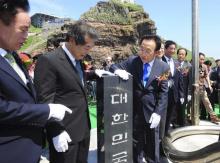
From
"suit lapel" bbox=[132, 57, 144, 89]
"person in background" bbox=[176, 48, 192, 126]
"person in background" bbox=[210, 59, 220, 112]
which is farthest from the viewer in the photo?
"person in background" bbox=[210, 59, 220, 112]

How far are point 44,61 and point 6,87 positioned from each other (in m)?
0.84

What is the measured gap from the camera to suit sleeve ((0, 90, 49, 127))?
1779 millimetres

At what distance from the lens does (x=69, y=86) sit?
270 centimetres

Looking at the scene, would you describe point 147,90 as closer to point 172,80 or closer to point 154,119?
point 154,119

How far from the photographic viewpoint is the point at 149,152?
3.94 metres

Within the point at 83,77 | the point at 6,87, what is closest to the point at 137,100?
the point at 83,77

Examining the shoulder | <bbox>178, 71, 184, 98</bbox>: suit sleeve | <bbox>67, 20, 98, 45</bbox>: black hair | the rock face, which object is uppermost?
the rock face

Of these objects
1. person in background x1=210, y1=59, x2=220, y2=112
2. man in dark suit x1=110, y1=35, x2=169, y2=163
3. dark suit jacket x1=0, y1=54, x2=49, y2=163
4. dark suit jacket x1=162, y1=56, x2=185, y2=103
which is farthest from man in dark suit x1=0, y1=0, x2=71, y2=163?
person in background x1=210, y1=59, x2=220, y2=112

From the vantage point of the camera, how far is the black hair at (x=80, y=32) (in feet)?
8.91

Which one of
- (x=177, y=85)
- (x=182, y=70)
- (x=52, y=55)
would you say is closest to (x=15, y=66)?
(x=52, y=55)

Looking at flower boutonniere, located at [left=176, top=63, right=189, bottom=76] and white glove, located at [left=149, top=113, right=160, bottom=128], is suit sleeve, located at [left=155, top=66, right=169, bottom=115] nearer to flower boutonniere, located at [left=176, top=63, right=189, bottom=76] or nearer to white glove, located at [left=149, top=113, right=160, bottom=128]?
white glove, located at [left=149, top=113, right=160, bottom=128]

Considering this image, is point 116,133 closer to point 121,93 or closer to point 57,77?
point 121,93

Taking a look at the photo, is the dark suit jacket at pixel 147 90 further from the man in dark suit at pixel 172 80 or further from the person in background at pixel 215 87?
the person in background at pixel 215 87

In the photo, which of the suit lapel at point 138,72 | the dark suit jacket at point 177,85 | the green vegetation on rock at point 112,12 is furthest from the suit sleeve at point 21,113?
the green vegetation on rock at point 112,12
